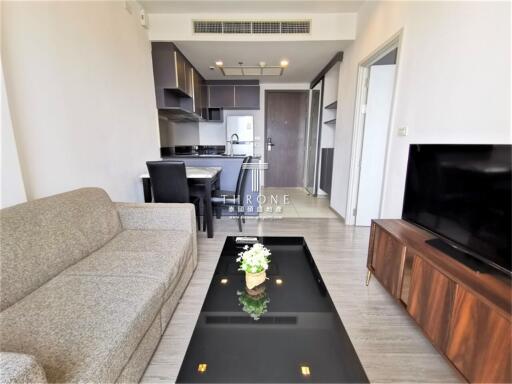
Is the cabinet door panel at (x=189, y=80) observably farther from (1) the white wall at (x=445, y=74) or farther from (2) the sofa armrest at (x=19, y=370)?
(2) the sofa armrest at (x=19, y=370)

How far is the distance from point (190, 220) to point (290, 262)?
2.79ft

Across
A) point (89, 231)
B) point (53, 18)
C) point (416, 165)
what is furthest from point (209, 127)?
point (416, 165)

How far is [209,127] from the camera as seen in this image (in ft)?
18.1

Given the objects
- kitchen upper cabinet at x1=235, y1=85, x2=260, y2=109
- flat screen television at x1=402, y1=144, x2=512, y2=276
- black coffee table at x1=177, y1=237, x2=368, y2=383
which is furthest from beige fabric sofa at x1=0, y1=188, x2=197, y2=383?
kitchen upper cabinet at x1=235, y1=85, x2=260, y2=109

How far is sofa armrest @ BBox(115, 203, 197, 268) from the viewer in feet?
6.22

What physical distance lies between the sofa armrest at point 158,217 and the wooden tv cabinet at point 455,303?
4.91 feet

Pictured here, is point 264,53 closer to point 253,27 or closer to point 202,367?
point 253,27

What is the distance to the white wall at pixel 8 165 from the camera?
130 centimetres

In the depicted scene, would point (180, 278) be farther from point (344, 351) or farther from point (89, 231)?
point (344, 351)

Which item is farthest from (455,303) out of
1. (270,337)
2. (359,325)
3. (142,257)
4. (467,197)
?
(142,257)

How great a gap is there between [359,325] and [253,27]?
3337 millimetres

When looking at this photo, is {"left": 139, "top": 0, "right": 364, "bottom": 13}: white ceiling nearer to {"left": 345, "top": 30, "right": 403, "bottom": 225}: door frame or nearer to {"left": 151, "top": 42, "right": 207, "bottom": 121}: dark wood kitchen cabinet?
Result: {"left": 151, "top": 42, "right": 207, "bottom": 121}: dark wood kitchen cabinet

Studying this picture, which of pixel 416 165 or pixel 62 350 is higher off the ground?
pixel 416 165

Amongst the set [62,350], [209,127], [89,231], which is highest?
[209,127]
